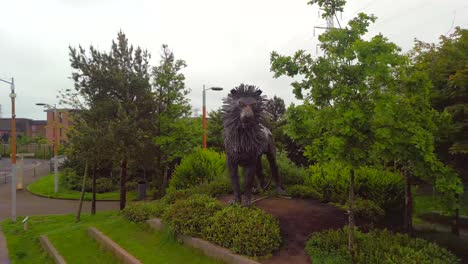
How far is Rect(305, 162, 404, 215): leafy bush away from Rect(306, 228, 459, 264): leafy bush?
296 cm

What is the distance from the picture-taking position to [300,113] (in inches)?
248

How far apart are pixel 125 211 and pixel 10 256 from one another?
333cm

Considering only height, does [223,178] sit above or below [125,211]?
above

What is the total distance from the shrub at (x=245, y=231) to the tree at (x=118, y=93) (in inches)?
266

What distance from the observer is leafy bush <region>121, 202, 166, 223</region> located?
1012 centimetres

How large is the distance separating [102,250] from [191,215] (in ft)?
8.84

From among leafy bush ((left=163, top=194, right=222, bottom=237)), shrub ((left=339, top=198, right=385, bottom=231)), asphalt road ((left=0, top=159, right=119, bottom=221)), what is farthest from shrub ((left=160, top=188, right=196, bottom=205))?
asphalt road ((left=0, top=159, right=119, bottom=221))

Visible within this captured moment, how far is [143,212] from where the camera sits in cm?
1051

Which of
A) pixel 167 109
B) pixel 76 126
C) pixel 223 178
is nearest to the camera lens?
pixel 223 178

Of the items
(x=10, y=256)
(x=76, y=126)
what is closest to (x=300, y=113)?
(x=10, y=256)

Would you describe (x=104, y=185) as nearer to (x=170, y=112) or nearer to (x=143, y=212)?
(x=170, y=112)

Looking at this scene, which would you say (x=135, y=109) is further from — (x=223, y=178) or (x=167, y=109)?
(x=223, y=178)

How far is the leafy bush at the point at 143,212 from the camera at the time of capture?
10.1 m

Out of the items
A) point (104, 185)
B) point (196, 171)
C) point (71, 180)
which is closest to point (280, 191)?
point (196, 171)
